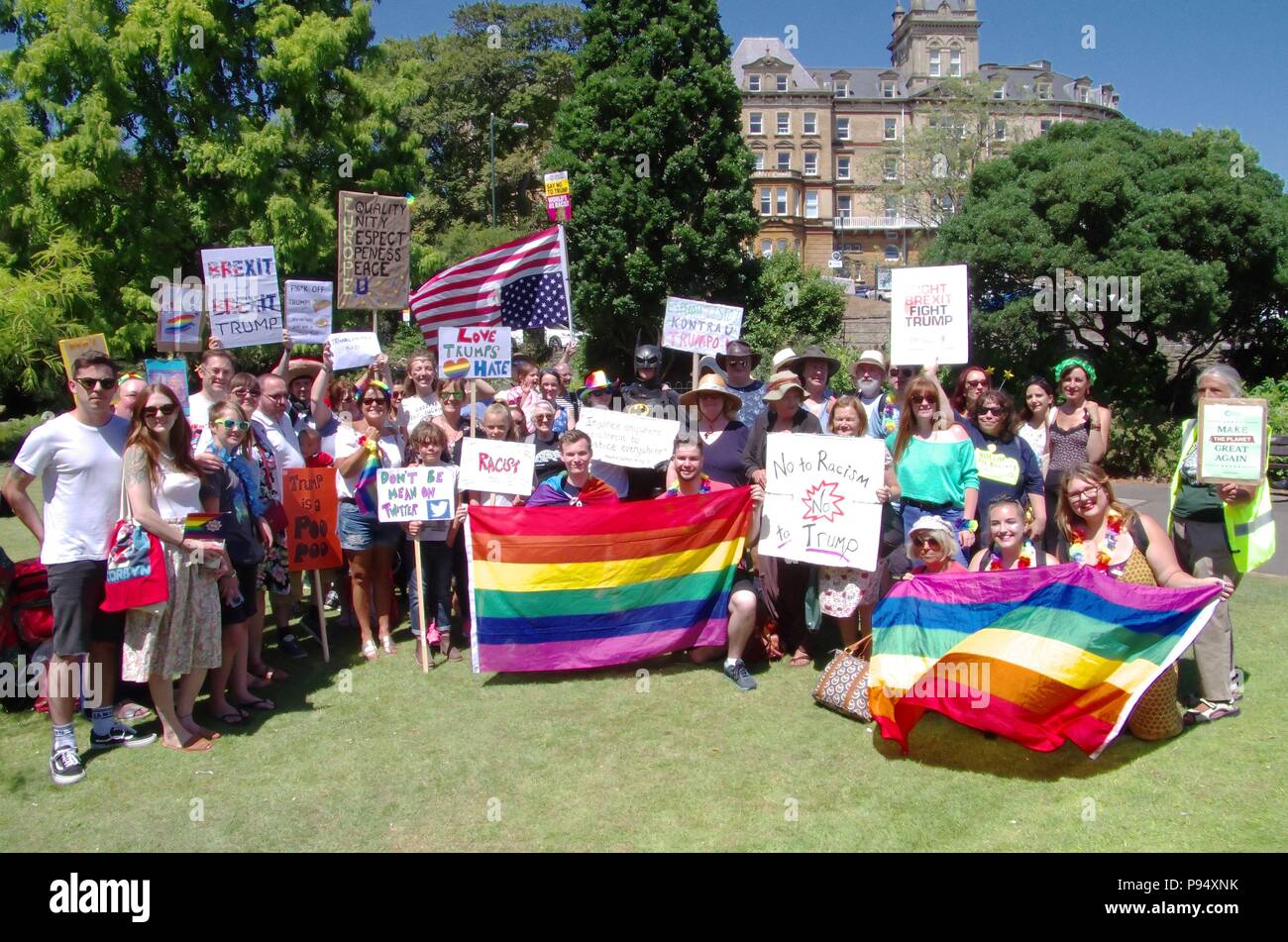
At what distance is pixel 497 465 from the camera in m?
6.64

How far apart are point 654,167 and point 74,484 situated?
85.2 feet

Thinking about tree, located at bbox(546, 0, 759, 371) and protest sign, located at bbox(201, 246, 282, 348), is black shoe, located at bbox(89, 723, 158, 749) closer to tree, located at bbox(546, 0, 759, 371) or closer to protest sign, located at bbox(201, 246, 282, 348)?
protest sign, located at bbox(201, 246, 282, 348)

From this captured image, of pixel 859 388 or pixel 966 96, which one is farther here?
pixel 966 96

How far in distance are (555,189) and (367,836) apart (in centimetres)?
2385

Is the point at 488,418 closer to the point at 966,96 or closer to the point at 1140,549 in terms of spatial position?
the point at 1140,549

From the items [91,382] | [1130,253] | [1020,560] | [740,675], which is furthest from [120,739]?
[1130,253]

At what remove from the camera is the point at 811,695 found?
228 inches

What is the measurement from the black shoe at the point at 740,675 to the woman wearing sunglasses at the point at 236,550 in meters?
2.90

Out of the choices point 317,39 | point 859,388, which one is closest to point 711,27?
point 317,39

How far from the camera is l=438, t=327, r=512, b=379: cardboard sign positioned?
25.9 feet

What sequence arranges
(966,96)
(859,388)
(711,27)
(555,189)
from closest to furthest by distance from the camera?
(859,388) < (555,189) < (711,27) < (966,96)

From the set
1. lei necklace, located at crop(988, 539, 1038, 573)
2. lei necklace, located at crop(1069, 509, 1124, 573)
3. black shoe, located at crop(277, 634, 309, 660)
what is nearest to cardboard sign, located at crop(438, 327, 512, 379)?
black shoe, located at crop(277, 634, 309, 660)

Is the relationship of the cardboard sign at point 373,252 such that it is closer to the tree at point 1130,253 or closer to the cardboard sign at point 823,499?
the cardboard sign at point 823,499

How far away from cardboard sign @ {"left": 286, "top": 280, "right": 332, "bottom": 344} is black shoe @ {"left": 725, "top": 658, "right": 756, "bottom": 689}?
4562mm
